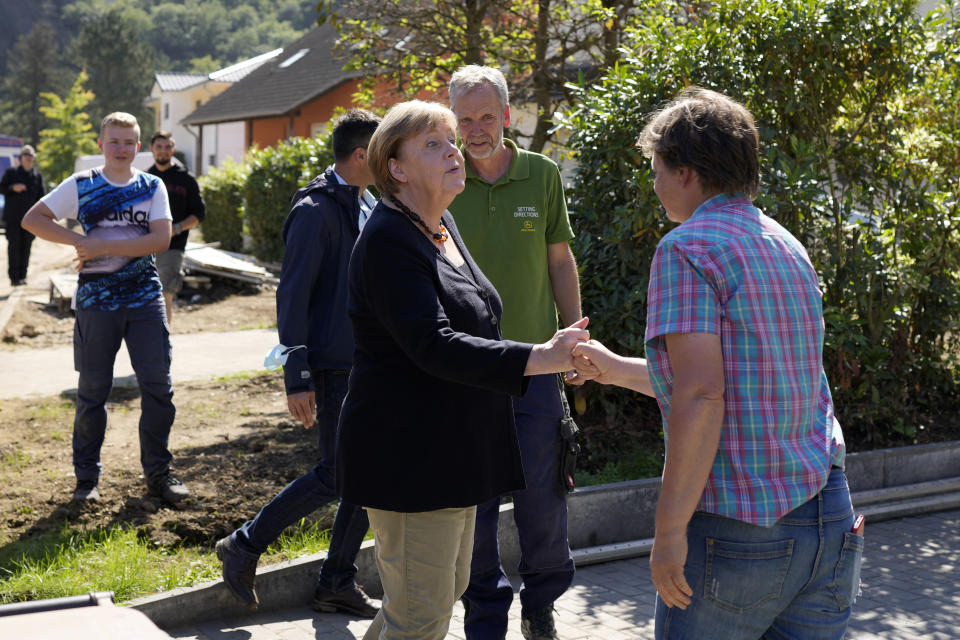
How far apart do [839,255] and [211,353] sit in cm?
705

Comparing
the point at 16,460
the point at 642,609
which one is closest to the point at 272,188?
the point at 16,460

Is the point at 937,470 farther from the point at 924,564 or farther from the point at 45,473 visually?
the point at 45,473

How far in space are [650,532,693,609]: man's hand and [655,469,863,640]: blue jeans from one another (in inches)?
1.1

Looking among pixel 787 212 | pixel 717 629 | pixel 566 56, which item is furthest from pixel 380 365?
pixel 566 56

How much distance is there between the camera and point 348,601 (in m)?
4.61

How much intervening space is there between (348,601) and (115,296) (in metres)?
2.26

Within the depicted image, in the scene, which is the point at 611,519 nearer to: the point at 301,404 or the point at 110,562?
the point at 301,404

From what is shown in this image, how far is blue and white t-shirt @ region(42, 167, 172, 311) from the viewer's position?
5.73m

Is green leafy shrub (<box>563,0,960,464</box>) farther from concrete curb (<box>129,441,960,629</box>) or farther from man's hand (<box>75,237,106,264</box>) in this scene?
man's hand (<box>75,237,106,264</box>)

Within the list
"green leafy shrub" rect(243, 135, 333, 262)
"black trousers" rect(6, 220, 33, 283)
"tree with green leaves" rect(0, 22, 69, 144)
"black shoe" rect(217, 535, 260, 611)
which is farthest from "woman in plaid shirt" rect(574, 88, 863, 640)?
"tree with green leaves" rect(0, 22, 69, 144)

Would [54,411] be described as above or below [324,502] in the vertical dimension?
below

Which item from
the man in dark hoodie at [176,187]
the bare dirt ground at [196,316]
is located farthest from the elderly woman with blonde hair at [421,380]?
the bare dirt ground at [196,316]

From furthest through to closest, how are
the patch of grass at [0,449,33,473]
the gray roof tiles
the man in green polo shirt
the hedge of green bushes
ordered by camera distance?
1. the gray roof tiles
2. the hedge of green bushes
3. the patch of grass at [0,449,33,473]
4. the man in green polo shirt

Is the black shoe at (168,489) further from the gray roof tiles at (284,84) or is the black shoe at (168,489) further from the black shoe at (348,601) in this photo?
the gray roof tiles at (284,84)
